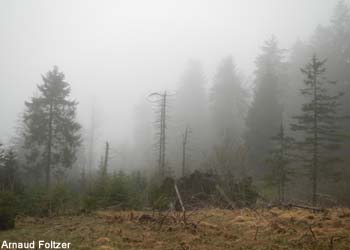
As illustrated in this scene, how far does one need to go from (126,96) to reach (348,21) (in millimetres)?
69895

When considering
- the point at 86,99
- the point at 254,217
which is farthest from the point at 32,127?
the point at 86,99

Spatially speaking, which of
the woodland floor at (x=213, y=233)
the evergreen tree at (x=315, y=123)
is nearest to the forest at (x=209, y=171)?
the woodland floor at (x=213, y=233)

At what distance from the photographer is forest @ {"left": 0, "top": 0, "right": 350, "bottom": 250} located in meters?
8.05

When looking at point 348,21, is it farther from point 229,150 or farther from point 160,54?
point 160,54

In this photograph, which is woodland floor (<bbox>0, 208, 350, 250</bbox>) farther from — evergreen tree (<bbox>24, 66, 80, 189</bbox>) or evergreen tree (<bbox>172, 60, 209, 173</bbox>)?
evergreen tree (<bbox>172, 60, 209, 173</bbox>)

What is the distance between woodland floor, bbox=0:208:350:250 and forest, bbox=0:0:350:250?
0.15ft

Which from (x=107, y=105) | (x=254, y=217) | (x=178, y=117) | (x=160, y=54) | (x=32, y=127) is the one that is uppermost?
(x=160, y=54)

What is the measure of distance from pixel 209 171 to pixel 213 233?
10.1m

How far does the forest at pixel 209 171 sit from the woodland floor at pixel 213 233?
0.04 metres

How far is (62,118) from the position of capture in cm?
2988

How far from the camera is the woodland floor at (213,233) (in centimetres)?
648

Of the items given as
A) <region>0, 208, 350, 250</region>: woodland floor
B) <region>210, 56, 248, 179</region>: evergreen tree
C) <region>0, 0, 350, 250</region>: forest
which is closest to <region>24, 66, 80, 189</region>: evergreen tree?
<region>0, 0, 350, 250</region>: forest

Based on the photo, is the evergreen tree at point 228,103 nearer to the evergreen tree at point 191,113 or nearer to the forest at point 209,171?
the forest at point 209,171

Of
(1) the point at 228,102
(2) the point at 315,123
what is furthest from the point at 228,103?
(2) the point at 315,123
